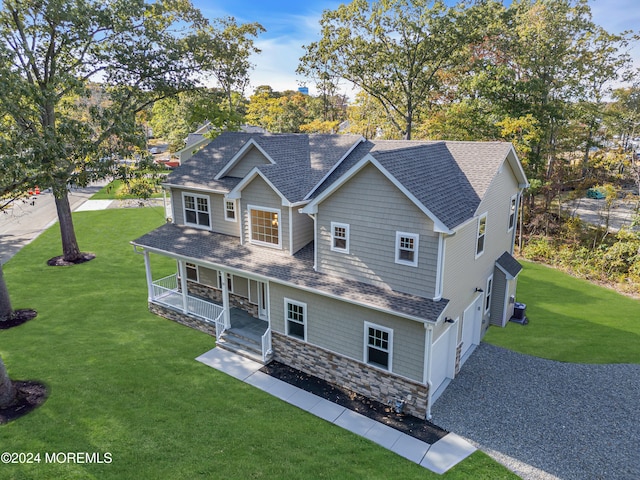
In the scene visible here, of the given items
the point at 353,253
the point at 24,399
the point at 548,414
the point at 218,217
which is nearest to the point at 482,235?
the point at 353,253

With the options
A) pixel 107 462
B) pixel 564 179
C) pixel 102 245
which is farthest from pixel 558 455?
pixel 102 245

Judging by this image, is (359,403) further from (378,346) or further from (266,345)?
(266,345)

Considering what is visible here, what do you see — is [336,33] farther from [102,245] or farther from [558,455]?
[558,455]

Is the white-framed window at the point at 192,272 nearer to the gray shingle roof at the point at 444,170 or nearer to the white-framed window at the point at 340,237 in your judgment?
the gray shingle roof at the point at 444,170

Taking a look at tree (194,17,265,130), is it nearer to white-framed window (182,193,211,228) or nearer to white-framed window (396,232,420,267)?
white-framed window (182,193,211,228)

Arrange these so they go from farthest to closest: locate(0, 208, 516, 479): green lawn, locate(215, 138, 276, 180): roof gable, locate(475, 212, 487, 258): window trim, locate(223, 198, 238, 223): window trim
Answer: locate(223, 198, 238, 223): window trim
locate(215, 138, 276, 180): roof gable
locate(475, 212, 487, 258): window trim
locate(0, 208, 516, 479): green lawn

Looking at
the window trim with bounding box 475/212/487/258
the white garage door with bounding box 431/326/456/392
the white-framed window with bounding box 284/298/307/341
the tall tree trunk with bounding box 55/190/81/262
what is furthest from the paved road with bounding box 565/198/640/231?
the tall tree trunk with bounding box 55/190/81/262

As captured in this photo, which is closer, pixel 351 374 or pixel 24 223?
pixel 351 374
